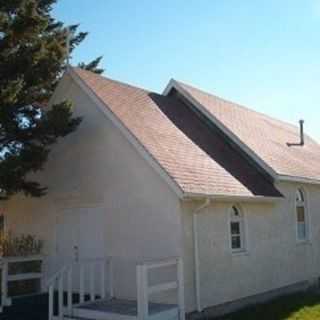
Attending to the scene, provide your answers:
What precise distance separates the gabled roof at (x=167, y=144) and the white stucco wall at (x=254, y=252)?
0.55 metres

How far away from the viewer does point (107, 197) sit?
1366 centimetres

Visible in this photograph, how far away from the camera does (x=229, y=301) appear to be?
13438 millimetres

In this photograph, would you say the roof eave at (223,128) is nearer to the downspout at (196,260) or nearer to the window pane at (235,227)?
the window pane at (235,227)

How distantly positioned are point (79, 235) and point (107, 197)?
154cm

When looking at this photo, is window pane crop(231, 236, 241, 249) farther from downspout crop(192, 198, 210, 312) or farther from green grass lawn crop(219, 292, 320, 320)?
downspout crop(192, 198, 210, 312)

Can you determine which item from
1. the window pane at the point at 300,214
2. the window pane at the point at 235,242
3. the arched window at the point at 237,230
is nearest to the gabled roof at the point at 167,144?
the arched window at the point at 237,230

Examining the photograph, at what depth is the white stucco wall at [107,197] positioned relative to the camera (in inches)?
492

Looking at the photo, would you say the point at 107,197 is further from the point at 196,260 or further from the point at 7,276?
the point at 7,276

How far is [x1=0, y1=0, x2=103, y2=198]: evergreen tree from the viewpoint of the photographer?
44.0 ft

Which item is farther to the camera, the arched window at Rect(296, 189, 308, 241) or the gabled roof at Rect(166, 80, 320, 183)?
the arched window at Rect(296, 189, 308, 241)

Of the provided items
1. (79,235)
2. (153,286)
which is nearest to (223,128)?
(79,235)

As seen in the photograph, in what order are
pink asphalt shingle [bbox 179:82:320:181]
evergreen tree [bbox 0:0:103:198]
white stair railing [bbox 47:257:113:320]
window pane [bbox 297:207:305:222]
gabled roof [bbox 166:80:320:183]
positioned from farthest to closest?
window pane [bbox 297:207:305:222]
pink asphalt shingle [bbox 179:82:320:181]
gabled roof [bbox 166:80:320:183]
evergreen tree [bbox 0:0:103:198]
white stair railing [bbox 47:257:113:320]

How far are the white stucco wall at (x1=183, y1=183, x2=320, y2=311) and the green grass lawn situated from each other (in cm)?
61

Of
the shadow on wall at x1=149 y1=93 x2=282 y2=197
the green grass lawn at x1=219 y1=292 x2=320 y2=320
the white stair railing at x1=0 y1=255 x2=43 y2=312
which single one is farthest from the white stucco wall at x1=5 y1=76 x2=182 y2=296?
the shadow on wall at x1=149 y1=93 x2=282 y2=197
